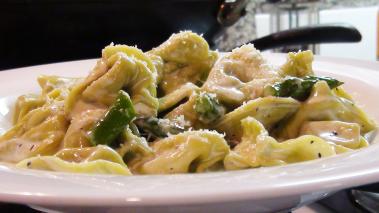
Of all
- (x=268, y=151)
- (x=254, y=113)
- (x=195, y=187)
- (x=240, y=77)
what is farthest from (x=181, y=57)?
(x=195, y=187)

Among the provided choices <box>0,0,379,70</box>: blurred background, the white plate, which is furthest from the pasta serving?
<box>0,0,379,70</box>: blurred background

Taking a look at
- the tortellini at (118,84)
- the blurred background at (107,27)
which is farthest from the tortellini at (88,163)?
the blurred background at (107,27)

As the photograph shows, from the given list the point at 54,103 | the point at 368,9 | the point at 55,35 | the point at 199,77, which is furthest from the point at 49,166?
the point at 368,9

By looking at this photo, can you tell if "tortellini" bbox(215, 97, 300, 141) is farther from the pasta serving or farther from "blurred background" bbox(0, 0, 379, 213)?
"blurred background" bbox(0, 0, 379, 213)

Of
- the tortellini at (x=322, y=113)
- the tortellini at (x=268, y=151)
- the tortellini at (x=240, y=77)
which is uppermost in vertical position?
the tortellini at (x=240, y=77)

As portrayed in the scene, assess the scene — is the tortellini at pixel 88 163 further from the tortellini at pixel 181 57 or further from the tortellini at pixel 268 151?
the tortellini at pixel 181 57

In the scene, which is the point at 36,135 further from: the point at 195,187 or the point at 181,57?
the point at 195,187
